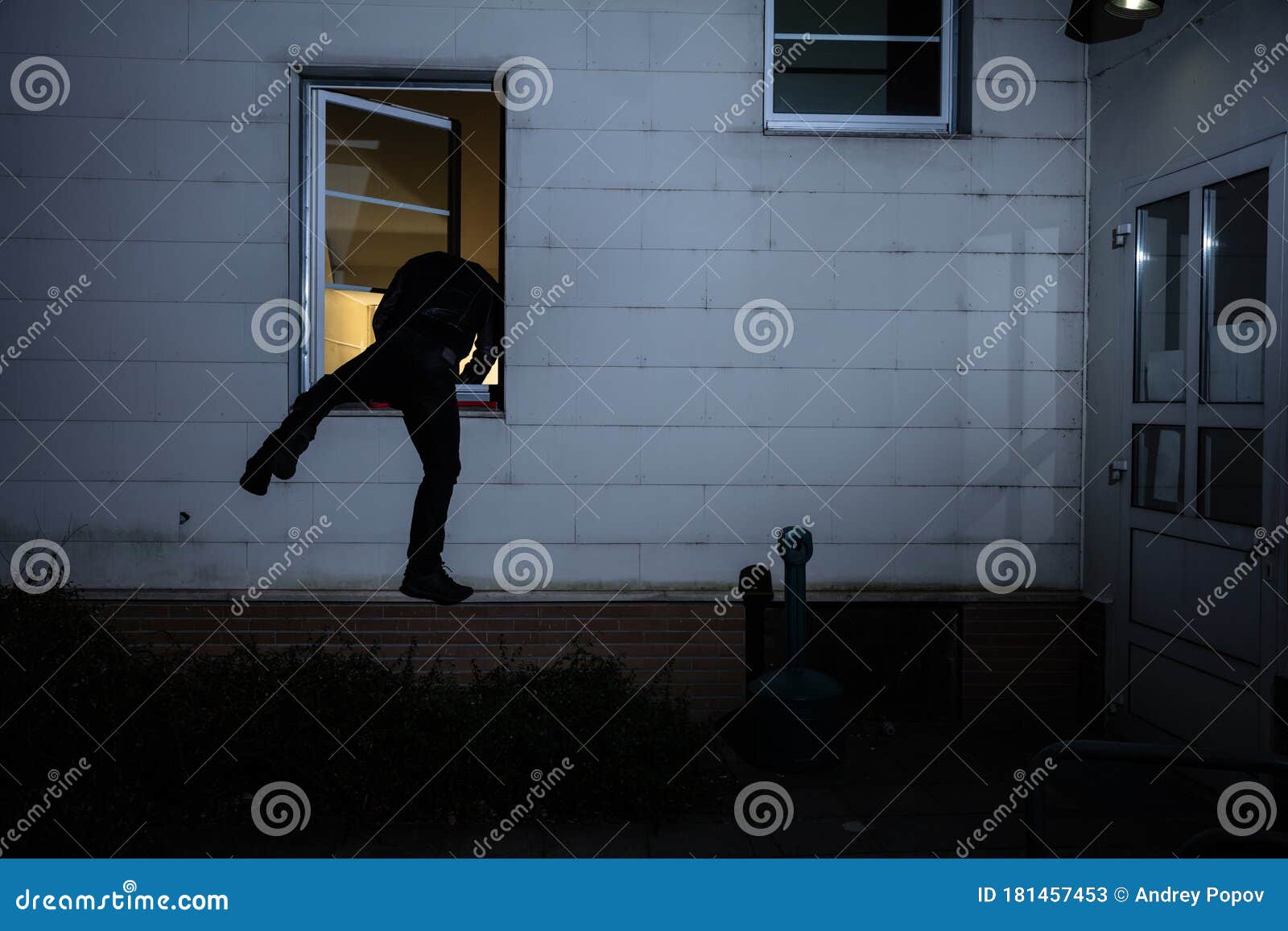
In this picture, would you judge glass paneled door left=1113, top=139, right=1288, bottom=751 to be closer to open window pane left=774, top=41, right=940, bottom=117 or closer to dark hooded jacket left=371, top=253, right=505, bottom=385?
open window pane left=774, top=41, right=940, bottom=117

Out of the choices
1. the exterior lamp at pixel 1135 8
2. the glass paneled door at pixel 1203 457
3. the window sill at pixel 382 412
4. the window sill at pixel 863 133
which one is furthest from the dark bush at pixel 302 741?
the exterior lamp at pixel 1135 8

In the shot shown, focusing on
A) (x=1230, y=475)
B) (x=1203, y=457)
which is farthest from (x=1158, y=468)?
(x=1230, y=475)

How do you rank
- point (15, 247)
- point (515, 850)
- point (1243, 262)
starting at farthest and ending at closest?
point (15, 247)
point (1243, 262)
point (515, 850)

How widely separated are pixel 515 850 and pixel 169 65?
15.3 ft

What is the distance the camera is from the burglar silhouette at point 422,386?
19.2ft

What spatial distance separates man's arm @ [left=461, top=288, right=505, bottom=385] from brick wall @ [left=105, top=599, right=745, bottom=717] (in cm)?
136

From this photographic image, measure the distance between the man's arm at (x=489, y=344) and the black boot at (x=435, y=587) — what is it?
44.9 inches

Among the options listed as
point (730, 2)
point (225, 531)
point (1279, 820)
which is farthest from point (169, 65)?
point (1279, 820)

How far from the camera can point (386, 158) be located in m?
6.16

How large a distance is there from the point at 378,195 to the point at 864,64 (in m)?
3.03

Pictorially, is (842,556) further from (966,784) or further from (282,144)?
(282,144)

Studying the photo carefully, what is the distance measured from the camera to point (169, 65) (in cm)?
580

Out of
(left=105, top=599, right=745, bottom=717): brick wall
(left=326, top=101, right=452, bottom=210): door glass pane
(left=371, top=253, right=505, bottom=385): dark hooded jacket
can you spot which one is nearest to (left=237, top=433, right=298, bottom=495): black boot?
(left=105, top=599, right=745, bottom=717): brick wall

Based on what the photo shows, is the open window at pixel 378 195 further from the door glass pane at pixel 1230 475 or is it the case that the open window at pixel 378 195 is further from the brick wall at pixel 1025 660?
the door glass pane at pixel 1230 475
